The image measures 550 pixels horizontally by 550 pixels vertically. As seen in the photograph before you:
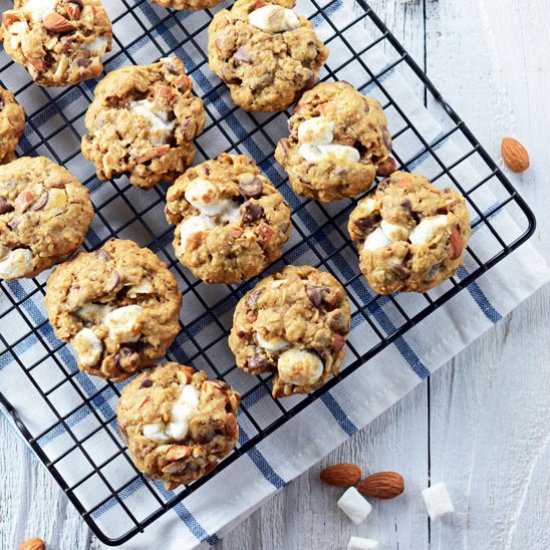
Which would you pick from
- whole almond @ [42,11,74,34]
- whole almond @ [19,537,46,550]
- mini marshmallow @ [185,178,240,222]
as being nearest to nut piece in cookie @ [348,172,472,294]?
mini marshmallow @ [185,178,240,222]

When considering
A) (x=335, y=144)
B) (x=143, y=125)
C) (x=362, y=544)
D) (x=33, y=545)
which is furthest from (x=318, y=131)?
(x=33, y=545)

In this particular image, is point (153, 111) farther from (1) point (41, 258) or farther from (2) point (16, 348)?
(2) point (16, 348)

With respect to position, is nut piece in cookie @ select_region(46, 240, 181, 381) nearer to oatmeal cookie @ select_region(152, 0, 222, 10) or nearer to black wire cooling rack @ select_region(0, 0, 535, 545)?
black wire cooling rack @ select_region(0, 0, 535, 545)

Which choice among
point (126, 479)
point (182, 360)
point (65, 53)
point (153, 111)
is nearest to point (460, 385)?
point (182, 360)

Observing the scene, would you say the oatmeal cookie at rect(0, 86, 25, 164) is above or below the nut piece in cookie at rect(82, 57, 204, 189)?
above

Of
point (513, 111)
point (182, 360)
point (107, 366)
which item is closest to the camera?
point (107, 366)

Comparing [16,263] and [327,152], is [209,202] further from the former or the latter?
[16,263]
